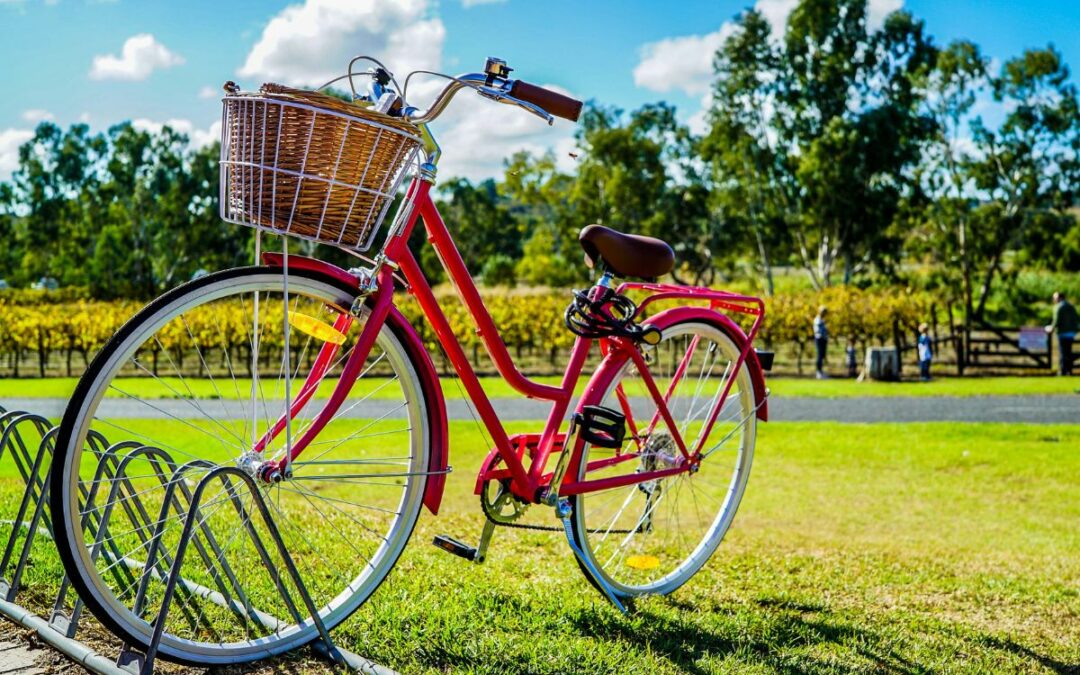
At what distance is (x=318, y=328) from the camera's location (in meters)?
2.96

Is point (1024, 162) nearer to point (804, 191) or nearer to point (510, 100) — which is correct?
point (804, 191)

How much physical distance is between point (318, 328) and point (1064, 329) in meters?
21.8

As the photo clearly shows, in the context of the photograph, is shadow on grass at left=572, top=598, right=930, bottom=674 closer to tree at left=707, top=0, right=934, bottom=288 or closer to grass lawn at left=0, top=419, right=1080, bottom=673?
grass lawn at left=0, top=419, right=1080, bottom=673

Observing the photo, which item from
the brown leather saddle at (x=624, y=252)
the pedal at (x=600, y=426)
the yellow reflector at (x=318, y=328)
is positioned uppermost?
the brown leather saddle at (x=624, y=252)

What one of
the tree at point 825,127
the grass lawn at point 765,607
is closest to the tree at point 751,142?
the tree at point 825,127

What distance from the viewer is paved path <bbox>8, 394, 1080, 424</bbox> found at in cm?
1460

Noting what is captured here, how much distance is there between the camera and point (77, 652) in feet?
9.39

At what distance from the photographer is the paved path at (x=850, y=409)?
1460cm

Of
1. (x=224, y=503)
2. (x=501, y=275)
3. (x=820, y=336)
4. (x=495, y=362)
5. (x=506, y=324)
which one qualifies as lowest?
(x=224, y=503)

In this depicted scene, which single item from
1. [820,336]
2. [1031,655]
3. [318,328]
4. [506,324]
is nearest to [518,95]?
[318,328]

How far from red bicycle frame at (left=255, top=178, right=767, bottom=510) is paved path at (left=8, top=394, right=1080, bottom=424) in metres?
10.4

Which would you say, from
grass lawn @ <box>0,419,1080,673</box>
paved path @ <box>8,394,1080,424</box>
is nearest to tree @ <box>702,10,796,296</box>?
paved path @ <box>8,394,1080,424</box>

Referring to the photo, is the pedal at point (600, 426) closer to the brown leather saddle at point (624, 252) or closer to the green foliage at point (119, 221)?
the brown leather saddle at point (624, 252)

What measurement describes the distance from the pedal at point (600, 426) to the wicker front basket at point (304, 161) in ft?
3.56
